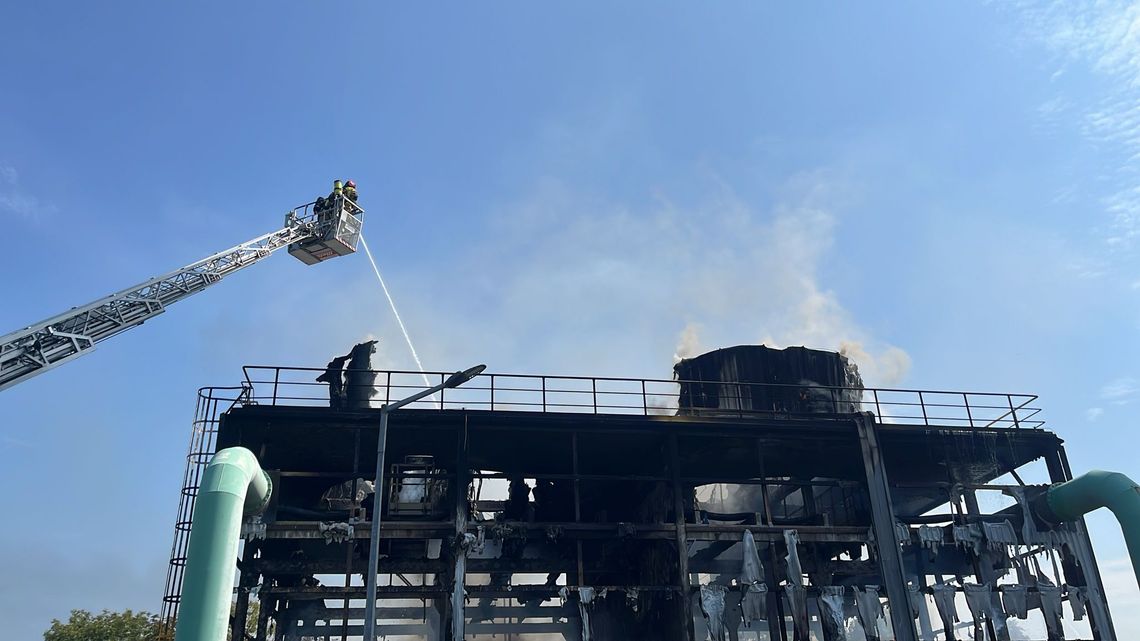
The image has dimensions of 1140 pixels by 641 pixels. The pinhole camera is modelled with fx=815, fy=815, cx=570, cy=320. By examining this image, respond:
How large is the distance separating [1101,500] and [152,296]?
30.6m

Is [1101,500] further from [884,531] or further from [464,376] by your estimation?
[464,376]

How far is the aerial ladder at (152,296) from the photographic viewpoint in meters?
21.7

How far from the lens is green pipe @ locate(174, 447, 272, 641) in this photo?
1748 cm

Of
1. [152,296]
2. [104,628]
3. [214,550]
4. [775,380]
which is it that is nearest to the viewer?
[214,550]

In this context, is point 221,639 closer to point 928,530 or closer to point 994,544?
point 928,530

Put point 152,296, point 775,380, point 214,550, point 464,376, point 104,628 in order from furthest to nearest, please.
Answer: point 104,628
point 775,380
point 152,296
point 214,550
point 464,376

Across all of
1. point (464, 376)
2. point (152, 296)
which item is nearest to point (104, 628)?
point (152, 296)

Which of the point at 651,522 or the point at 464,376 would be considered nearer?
the point at 464,376

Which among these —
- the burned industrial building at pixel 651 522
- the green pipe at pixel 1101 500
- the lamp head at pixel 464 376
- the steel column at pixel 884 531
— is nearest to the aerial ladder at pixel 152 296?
the burned industrial building at pixel 651 522

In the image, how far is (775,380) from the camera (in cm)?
3033

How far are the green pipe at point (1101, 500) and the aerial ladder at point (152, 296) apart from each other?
26.4 m

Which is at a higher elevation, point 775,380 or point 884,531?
point 775,380

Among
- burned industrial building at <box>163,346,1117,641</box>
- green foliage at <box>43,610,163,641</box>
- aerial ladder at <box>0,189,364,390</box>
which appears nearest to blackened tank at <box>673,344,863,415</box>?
burned industrial building at <box>163,346,1117,641</box>

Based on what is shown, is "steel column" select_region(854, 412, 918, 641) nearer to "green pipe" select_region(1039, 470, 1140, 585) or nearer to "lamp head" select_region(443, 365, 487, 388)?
"green pipe" select_region(1039, 470, 1140, 585)
